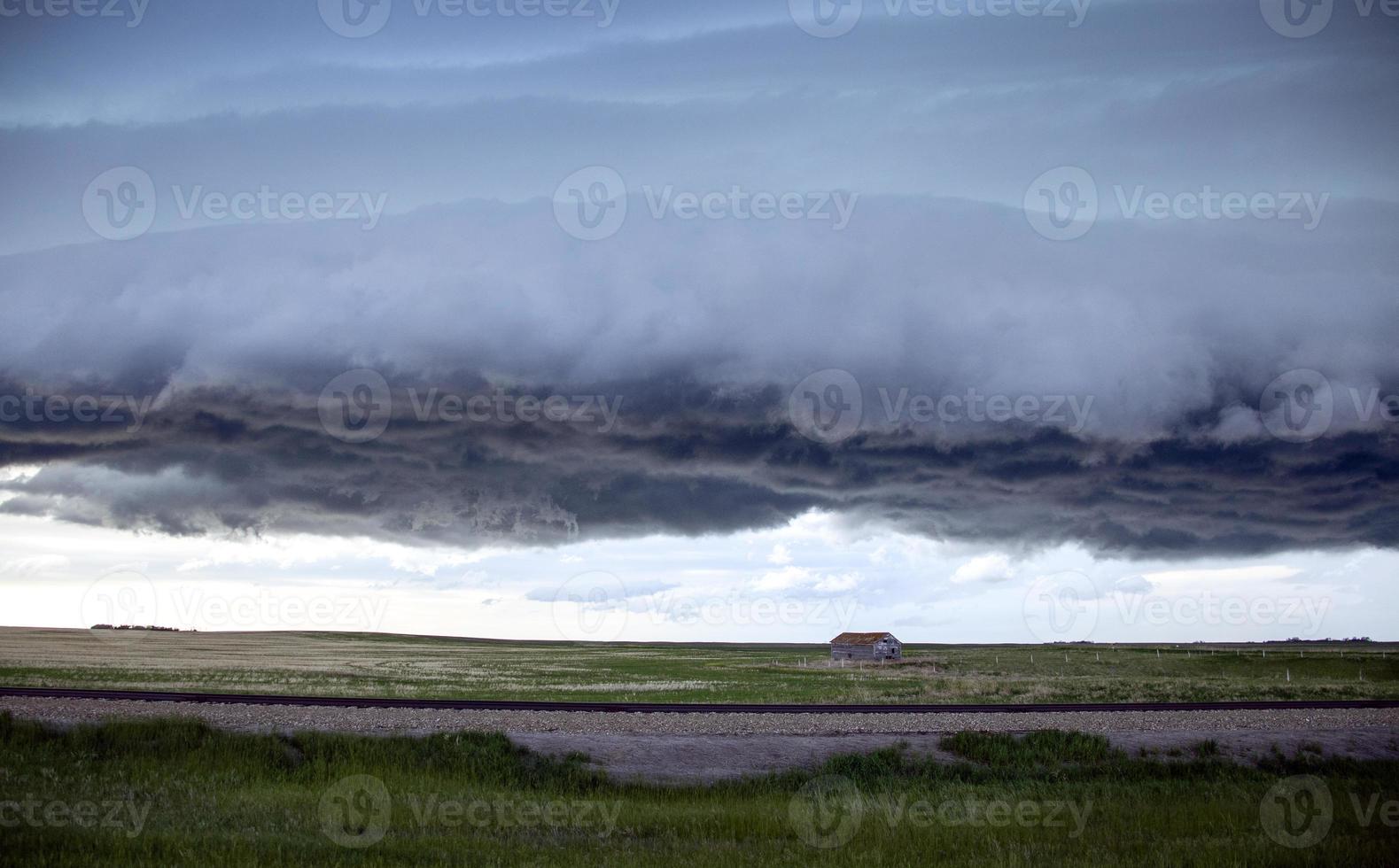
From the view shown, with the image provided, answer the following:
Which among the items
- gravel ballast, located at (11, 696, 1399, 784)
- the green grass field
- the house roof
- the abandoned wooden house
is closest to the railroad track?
gravel ballast, located at (11, 696, 1399, 784)

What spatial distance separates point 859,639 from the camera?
102375mm

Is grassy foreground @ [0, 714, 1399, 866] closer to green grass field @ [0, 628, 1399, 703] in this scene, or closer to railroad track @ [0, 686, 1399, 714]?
railroad track @ [0, 686, 1399, 714]

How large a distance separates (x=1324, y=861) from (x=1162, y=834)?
2858 mm

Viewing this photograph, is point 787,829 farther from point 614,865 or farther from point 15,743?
point 15,743

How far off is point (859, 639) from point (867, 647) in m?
Result: 2.22

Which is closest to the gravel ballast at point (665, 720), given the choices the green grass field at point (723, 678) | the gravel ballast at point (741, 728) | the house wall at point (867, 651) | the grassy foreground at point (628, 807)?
the gravel ballast at point (741, 728)

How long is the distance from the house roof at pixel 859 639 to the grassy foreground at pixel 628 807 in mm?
74848

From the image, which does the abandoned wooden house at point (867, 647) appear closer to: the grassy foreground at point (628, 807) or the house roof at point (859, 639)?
the house roof at point (859, 639)

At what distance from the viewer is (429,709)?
33312mm

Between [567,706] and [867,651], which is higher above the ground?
[567,706]

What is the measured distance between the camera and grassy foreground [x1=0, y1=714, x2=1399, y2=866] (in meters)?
14.5

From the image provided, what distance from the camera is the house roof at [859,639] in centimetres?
10075

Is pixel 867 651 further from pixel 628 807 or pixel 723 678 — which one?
pixel 628 807

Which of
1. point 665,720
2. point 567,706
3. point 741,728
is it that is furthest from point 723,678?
point 741,728
